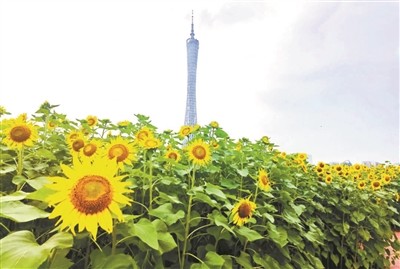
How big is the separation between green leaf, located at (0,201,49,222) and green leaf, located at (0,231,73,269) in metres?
0.05

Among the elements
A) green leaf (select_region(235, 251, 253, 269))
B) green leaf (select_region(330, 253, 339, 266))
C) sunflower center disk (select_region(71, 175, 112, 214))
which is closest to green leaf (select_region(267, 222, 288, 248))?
green leaf (select_region(235, 251, 253, 269))

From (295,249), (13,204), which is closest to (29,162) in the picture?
(13,204)

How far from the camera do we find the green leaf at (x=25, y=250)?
34.6 inches

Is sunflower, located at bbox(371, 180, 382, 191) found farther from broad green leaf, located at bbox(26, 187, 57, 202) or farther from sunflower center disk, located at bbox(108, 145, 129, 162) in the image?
broad green leaf, located at bbox(26, 187, 57, 202)

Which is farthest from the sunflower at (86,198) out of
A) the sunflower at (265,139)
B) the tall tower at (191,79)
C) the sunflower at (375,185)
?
the tall tower at (191,79)

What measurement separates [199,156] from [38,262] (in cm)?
116

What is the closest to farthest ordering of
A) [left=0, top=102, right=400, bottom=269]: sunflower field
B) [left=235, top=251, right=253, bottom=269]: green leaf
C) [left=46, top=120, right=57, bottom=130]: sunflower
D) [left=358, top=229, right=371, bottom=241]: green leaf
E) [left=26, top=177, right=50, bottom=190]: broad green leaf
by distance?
[left=0, top=102, right=400, bottom=269]: sunflower field < [left=26, top=177, right=50, bottom=190]: broad green leaf < [left=235, top=251, right=253, bottom=269]: green leaf < [left=46, top=120, right=57, bottom=130]: sunflower < [left=358, top=229, right=371, bottom=241]: green leaf

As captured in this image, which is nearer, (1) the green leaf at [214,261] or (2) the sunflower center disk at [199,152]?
(1) the green leaf at [214,261]

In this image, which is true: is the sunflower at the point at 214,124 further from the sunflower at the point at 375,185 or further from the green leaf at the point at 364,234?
the sunflower at the point at 375,185

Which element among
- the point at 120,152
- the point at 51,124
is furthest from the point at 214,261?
the point at 51,124

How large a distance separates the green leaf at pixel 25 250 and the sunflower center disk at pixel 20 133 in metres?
0.76

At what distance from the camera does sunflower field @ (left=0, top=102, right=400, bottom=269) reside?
3.29 feet

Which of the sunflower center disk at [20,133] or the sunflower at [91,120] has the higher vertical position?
the sunflower at [91,120]

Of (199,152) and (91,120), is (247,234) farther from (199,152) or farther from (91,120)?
(91,120)
